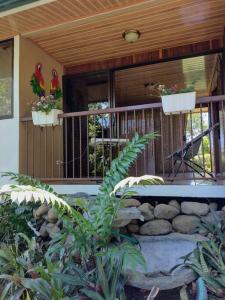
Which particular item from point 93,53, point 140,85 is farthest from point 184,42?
point 140,85

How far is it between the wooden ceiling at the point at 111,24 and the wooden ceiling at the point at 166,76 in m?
0.48

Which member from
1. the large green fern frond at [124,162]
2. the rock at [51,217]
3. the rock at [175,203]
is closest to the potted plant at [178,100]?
the large green fern frond at [124,162]

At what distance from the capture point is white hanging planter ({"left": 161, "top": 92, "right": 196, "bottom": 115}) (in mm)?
3410

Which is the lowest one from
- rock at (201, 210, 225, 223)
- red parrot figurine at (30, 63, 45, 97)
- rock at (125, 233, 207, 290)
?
rock at (125, 233, 207, 290)

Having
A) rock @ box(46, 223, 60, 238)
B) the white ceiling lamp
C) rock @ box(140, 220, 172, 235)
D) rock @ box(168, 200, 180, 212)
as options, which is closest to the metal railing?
rock @ box(168, 200, 180, 212)

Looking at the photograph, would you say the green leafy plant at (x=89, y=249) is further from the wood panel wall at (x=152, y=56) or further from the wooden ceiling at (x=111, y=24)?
the wood panel wall at (x=152, y=56)

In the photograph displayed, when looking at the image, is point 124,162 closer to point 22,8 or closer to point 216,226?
point 216,226

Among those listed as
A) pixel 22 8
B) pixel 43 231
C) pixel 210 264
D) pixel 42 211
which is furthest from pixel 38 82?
pixel 210 264

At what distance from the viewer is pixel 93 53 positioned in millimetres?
5348

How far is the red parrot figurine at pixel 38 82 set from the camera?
4.78 m

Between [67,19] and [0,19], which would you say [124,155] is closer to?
[67,19]

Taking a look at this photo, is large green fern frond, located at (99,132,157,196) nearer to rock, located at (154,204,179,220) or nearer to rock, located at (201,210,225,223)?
rock, located at (154,204,179,220)

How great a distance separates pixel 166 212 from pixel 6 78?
121 inches

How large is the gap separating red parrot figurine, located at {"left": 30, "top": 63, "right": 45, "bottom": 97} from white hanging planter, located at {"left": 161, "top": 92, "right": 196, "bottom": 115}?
2.18 m
